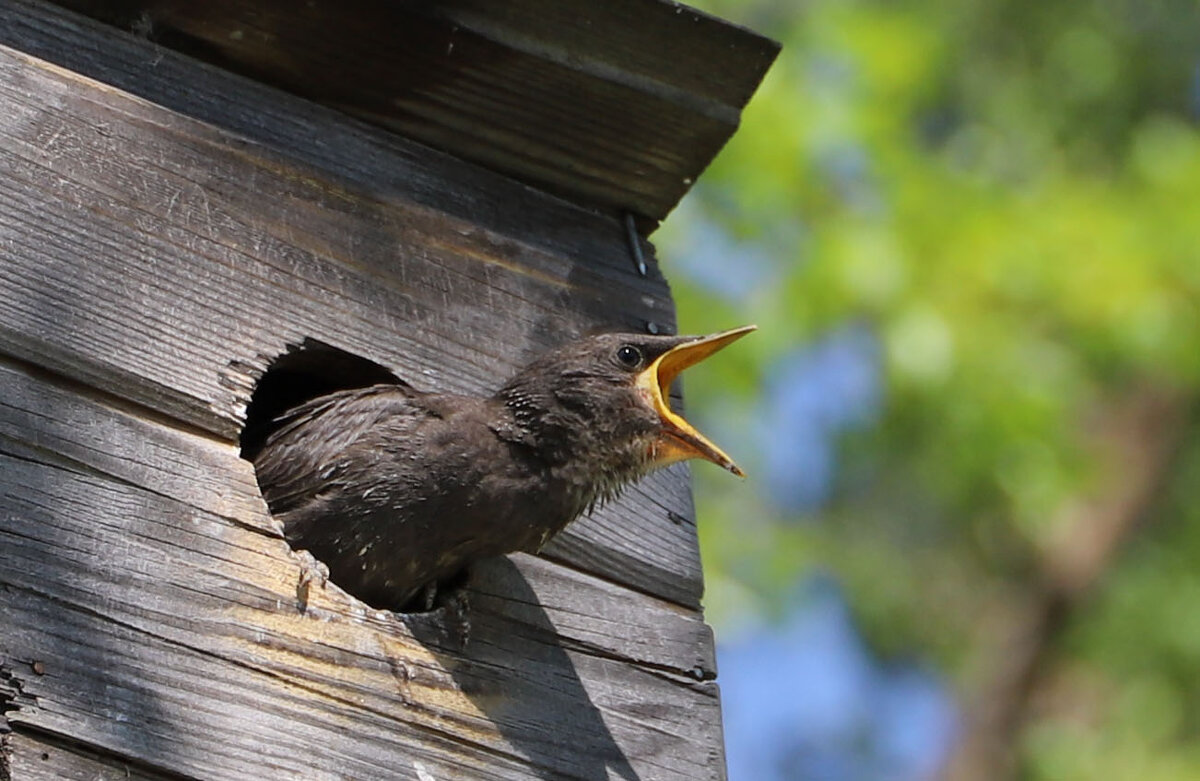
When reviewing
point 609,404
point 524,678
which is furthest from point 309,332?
point 524,678

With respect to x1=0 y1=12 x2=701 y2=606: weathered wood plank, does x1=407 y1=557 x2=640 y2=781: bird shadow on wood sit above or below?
below

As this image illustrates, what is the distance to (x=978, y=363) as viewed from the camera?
257 inches

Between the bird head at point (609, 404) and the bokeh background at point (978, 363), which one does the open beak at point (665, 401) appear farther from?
the bokeh background at point (978, 363)

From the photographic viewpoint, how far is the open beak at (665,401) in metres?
3.10

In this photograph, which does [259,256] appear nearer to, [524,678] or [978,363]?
[524,678]

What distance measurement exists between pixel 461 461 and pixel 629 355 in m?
0.42

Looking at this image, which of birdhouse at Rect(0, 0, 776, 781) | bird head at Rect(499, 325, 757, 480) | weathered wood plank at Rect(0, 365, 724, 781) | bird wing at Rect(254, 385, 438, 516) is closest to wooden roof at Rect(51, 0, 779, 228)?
birdhouse at Rect(0, 0, 776, 781)

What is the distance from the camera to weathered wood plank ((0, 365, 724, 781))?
2416mm

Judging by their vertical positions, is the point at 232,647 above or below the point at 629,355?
below

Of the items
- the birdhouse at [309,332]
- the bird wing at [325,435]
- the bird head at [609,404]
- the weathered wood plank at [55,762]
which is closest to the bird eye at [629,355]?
the bird head at [609,404]

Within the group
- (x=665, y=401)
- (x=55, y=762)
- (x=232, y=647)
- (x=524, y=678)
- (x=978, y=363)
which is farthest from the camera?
(x=978, y=363)

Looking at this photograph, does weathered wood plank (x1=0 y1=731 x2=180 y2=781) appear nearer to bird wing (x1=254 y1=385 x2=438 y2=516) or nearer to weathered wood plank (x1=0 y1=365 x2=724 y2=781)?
weathered wood plank (x1=0 y1=365 x2=724 y2=781)

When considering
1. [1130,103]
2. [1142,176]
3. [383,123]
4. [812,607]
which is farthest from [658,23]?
[1130,103]

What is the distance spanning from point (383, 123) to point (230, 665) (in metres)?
1.17
